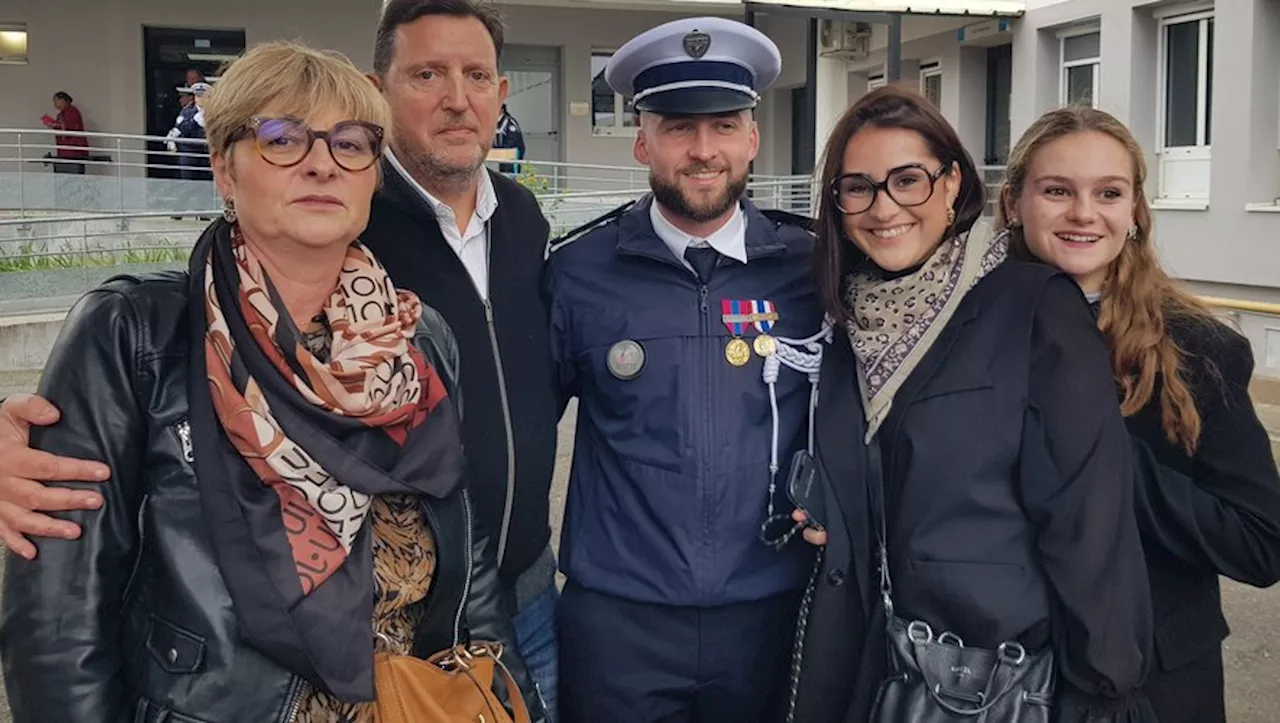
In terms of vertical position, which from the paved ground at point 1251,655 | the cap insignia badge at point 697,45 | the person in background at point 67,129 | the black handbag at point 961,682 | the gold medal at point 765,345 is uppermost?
the person in background at point 67,129

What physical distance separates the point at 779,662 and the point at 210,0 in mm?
17440

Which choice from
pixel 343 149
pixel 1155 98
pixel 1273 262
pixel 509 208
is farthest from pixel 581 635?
pixel 1155 98

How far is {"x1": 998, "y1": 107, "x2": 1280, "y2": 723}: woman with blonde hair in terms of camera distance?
2275 millimetres

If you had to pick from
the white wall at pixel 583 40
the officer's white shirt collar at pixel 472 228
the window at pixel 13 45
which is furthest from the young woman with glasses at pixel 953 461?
the window at pixel 13 45

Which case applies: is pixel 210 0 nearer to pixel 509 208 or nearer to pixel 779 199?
pixel 779 199

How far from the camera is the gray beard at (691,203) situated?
105 inches

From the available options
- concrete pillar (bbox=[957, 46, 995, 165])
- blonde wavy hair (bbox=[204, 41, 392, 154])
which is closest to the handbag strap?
blonde wavy hair (bbox=[204, 41, 392, 154])

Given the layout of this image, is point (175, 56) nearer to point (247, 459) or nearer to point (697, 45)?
point (697, 45)

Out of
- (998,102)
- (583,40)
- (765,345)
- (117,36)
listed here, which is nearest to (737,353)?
(765,345)

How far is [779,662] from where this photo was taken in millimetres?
2646

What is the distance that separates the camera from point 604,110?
19250 mm

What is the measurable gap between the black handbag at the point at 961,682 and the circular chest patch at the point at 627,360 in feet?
2.72

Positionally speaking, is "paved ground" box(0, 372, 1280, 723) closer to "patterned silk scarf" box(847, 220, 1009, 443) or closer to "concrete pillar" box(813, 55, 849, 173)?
"patterned silk scarf" box(847, 220, 1009, 443)

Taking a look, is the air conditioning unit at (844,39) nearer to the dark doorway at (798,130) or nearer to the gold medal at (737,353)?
the dark doorway at (798,130)
